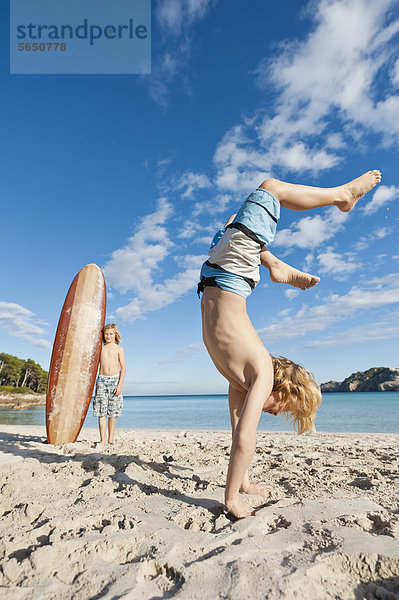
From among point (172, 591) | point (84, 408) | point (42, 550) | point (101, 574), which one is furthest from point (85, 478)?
point (84, 408)

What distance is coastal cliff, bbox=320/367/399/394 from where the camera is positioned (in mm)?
55375

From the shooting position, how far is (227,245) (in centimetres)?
211

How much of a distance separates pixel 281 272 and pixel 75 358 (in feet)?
12.4

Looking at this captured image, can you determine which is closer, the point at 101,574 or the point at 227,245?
the point at 101,574

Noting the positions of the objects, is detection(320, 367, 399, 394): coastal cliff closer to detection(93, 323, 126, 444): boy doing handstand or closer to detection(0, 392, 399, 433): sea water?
detection(0, 392, 399, 433): sea water

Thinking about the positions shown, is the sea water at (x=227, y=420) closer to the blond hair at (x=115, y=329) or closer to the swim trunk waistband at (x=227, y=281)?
the swim trunk waistband at (x=227, y=281)

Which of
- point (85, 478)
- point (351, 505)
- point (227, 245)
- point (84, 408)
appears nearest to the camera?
point (351, 505)

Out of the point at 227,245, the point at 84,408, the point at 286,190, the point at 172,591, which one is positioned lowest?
the point at 172,591

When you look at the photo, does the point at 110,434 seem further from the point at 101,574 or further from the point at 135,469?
the point at 101,574

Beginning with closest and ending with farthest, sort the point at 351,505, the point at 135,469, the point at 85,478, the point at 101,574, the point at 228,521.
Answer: the point at 101,574
the point at 228,521
the point at 351,505
the point at 85,478
the point at 135,469

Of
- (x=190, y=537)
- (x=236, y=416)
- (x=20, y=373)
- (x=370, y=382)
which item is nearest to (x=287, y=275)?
(x=236, y=416)

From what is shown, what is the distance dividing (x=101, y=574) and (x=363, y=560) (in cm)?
100

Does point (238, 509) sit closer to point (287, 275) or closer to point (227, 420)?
point (287, 275)

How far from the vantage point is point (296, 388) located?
8.14 feet
